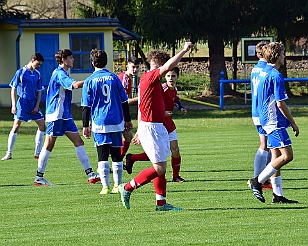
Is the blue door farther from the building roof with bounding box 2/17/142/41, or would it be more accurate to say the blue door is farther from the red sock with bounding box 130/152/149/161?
the red sock with bounding box 130/152/149/161

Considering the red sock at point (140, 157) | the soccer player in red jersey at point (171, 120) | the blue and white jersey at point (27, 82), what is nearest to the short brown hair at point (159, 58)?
the soccer player in red jersey at point (171, 120)

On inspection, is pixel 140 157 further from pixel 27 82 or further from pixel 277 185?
pixel 27 82

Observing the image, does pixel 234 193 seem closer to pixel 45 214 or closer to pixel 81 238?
pixel 45 214

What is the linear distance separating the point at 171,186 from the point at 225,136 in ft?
30.4

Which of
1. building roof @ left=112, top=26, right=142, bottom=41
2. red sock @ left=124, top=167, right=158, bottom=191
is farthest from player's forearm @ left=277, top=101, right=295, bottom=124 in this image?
building roof @ left=112, top=26, right=142, bottom=41

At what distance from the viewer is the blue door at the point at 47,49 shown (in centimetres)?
3108

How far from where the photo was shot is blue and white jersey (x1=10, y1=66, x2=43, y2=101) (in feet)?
49.4

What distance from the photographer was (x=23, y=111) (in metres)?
15.2

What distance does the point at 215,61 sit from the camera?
118 ft

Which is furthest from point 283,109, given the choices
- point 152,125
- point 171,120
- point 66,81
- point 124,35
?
point 124,35

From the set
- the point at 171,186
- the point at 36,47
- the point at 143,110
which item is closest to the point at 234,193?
the point at 171,186

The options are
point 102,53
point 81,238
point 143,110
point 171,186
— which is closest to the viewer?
point 81,238

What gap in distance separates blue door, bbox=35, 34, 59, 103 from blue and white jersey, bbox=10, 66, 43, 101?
1600 cm

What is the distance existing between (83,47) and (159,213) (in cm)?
2407
